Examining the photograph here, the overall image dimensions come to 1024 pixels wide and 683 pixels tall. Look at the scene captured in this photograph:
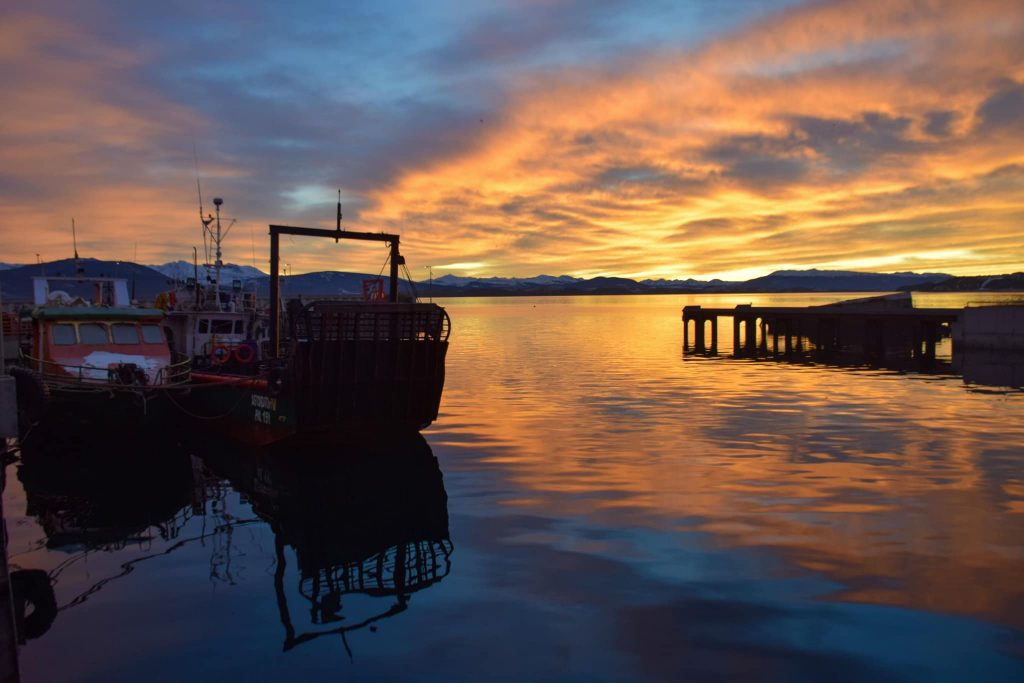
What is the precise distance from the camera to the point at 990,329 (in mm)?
52375

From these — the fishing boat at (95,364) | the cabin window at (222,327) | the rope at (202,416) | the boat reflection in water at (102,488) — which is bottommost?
the boat reflection in water at (102,488)

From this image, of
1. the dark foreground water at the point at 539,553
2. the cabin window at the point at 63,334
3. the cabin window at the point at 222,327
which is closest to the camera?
the dark foreground water at the point at 539,553

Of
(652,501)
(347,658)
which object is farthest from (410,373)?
(347,658)

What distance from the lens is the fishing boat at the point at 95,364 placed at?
21953mm

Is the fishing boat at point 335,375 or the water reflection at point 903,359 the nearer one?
the fishing boat at point 335,375

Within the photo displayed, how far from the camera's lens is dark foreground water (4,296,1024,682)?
9.10m

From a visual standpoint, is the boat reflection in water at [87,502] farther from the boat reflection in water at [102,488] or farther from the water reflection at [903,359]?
the water reflection at [903,359]

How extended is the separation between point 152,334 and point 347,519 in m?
14.2

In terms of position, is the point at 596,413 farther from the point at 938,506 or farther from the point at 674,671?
the point at 674,671

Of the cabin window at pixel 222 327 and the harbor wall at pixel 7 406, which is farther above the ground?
the cabin window at pixel 222 327

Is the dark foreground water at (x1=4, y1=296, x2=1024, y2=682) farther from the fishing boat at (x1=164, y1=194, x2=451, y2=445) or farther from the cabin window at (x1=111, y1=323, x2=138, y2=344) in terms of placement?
the cabin window at (x1=111, y1=323, x2=138, y2=344)

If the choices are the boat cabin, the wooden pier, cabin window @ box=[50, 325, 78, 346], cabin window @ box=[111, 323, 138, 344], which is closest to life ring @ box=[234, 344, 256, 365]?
the boat cabin

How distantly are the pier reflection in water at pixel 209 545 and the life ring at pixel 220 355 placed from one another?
4.03 metres

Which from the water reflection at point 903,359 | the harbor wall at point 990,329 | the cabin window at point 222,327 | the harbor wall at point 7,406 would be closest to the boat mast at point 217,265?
the cabin window at point 222,327
